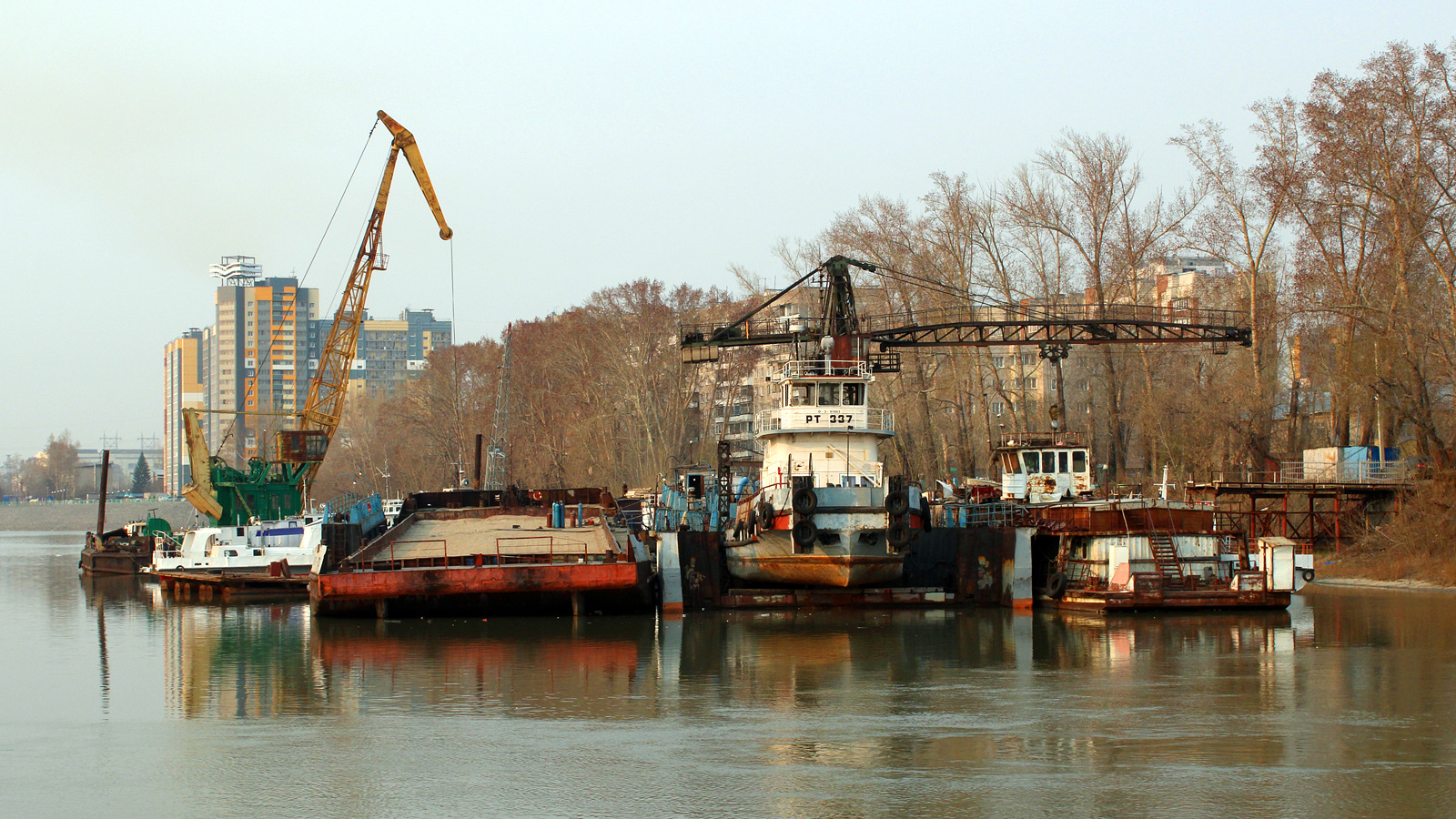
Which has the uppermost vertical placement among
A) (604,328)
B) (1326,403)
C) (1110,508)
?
(604,328)

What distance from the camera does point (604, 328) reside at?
77.0m

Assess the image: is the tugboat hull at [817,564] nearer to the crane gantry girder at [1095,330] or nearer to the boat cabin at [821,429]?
the boat cabin at [821,429]

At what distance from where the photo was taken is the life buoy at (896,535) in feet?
112

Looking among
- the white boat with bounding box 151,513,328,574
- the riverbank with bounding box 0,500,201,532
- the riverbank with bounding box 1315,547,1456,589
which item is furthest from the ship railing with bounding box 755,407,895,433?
the riverbank with bounding box 0,500,201,532

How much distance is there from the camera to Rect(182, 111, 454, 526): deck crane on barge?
5522 cm

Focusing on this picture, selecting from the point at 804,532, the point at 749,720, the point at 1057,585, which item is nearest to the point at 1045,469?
the point at 1057,585

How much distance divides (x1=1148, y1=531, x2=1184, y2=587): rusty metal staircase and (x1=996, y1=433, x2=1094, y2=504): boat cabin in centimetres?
609

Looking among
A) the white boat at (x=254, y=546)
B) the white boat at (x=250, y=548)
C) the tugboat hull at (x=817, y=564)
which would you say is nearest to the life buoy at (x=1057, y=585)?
the tugboat hull at (x=817, y=564)

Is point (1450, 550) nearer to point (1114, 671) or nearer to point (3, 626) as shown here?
point (1114, 671)

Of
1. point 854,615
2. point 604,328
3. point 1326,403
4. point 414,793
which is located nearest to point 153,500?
point 604,328

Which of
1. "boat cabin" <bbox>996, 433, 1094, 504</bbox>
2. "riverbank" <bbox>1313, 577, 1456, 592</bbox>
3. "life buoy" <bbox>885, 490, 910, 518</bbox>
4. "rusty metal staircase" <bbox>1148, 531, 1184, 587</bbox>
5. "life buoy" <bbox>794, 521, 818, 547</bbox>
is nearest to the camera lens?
"rusty metal staircase" <bbox>1148, 531, 1184, 587</bbox>

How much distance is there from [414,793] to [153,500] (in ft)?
647

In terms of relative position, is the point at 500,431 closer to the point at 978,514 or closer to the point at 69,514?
the point at 978,514

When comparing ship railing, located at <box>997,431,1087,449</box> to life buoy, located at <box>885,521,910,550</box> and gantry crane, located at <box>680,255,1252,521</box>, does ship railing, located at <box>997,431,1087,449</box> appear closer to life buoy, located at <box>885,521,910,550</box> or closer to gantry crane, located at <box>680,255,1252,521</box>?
gantry crane, located at <box>680,255,1252,521</box>
